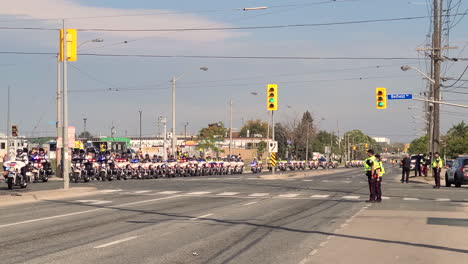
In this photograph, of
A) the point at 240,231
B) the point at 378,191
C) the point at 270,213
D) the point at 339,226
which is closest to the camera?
the point at 240,231

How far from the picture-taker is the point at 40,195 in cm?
2698

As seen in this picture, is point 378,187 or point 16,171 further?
point 16,171

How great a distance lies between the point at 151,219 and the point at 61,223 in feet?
7.64

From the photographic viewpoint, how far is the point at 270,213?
20.1 meters

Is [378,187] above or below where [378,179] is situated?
below

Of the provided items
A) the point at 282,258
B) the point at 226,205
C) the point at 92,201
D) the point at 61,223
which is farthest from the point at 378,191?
the point at 282,258

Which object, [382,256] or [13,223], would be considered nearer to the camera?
[382,256]

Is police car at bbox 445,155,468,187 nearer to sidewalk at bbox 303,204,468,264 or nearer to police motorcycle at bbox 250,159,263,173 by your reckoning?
sidewalk at bbox 303,204,468,264

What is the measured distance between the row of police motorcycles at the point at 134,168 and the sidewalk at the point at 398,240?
24.2 metres

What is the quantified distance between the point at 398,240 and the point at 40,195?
17181mm

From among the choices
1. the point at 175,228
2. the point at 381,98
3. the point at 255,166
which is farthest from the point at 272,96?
the point at 255,166

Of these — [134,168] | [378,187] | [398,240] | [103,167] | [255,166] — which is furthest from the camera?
[255,166]

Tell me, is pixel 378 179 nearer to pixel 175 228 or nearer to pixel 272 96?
pixel 175 228

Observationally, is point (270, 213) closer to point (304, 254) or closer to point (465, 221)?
point (465, 221)
